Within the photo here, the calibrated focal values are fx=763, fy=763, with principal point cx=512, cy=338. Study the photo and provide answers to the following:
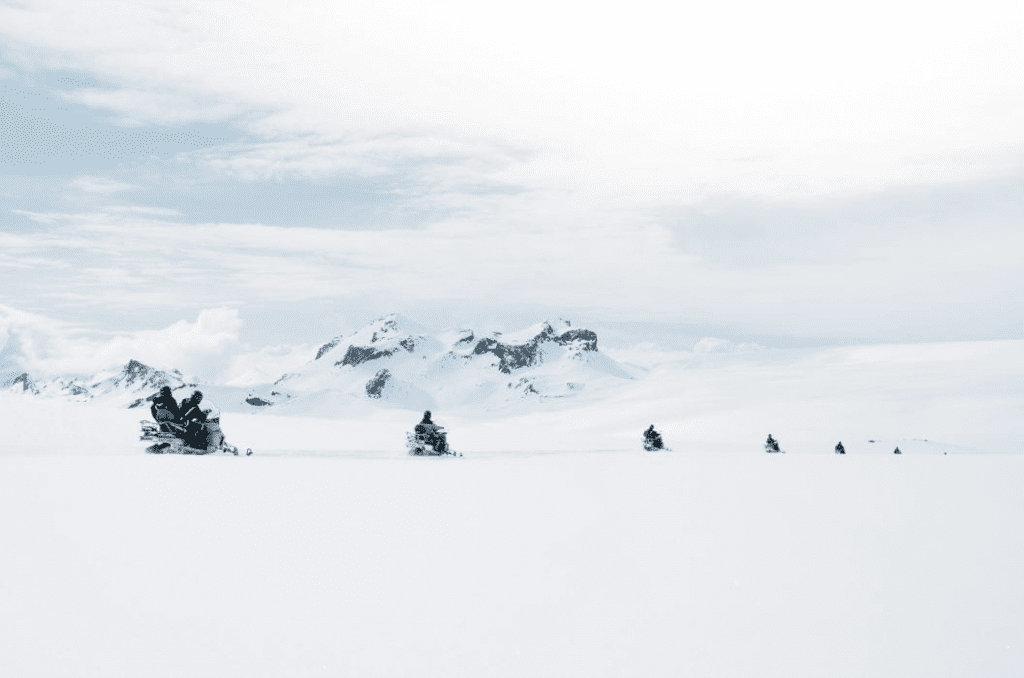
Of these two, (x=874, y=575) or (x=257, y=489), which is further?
(x=257, y=489)

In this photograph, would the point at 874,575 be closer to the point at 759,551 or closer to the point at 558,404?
the point at 759,551

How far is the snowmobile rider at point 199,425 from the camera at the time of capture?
→ 71.3ft

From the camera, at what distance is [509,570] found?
7.29 m

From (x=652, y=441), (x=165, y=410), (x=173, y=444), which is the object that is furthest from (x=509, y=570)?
(x=652, y=441)

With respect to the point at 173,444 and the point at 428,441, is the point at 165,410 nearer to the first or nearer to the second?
the point at 173,444

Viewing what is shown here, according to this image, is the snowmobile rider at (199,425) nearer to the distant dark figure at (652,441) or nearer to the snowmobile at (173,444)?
the snowmobile at (173,444)

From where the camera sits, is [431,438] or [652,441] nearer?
[431,438]

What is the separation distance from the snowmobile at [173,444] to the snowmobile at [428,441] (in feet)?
15.3

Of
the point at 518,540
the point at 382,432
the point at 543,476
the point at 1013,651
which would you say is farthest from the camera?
the point at 382,432

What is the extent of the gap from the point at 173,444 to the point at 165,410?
1.20m

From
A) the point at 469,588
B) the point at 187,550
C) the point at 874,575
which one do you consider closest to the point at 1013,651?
the point at 874,575

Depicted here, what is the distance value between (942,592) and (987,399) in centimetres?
10552

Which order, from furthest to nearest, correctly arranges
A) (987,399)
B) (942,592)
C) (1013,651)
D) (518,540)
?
(987,399)
(518,540)
(942,592)
(1013,651)

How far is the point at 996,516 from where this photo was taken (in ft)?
32.7
